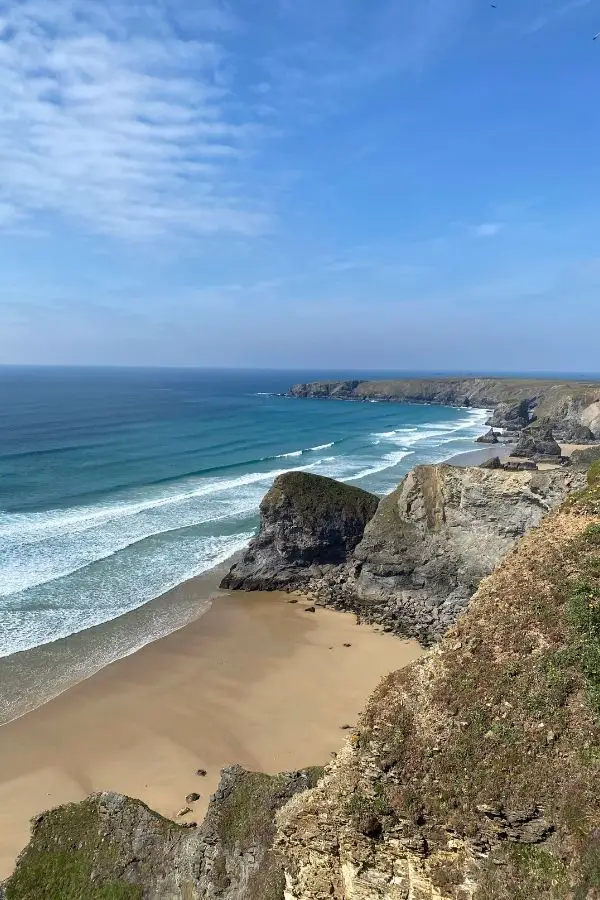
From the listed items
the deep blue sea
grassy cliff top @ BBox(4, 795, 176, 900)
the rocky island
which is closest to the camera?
the rocky island

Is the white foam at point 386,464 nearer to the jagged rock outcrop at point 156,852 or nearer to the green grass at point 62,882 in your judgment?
the jagged rock outcrop at point 156,852

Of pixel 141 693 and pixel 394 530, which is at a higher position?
pixel 394 530

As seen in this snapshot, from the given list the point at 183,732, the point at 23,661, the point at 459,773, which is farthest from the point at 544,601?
the point at 23,661

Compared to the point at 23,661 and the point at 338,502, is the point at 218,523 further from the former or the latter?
the point at 23,661

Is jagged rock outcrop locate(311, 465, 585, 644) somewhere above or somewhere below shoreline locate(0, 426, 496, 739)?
above

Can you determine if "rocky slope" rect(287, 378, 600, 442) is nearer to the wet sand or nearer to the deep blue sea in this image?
the deep blue sea

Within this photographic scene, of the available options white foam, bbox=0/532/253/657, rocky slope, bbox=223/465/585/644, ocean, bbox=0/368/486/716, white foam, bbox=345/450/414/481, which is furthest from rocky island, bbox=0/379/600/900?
white foam, bbox=345/450/414/481

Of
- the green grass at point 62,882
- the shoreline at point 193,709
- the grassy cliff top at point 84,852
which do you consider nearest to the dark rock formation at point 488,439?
the shoreline at point 193,709
